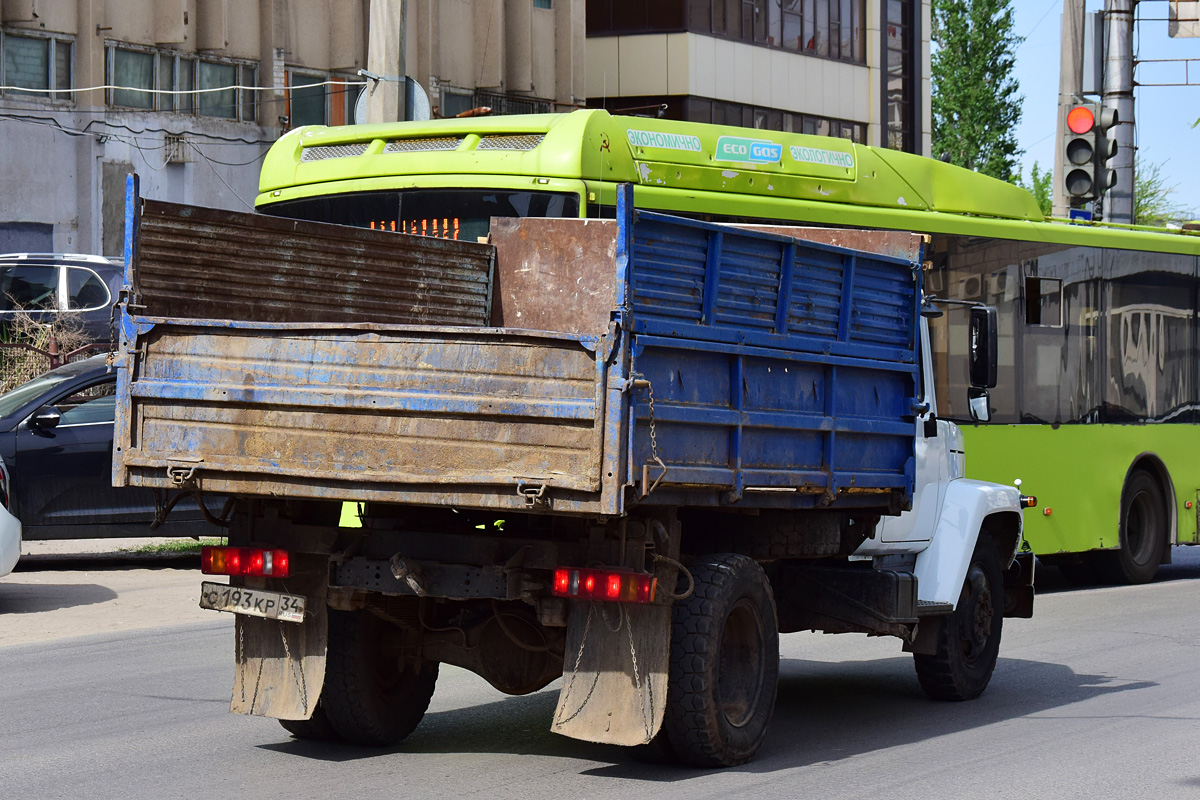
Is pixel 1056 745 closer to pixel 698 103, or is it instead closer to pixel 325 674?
pixel 325 674

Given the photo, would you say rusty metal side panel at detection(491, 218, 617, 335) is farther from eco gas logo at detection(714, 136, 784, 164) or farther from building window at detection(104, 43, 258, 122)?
building window at detection(104, 43, 258, 122)

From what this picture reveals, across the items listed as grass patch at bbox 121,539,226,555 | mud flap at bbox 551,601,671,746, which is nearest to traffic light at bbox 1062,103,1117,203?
grass patch at bbox 121,539,226,555

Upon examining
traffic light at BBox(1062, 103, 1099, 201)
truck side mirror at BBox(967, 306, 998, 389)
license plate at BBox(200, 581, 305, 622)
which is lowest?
license plate at BBox(200, 581, 305, 622)

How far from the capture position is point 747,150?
12.6m

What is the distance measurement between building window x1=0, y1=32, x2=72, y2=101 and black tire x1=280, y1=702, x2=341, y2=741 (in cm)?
2130

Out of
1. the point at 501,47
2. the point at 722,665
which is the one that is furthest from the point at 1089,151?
the point at 501,47

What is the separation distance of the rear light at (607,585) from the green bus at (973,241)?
11.5ft

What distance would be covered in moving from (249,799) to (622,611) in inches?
65.3

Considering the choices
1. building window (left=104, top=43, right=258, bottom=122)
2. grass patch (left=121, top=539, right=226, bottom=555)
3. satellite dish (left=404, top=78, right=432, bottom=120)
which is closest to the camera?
grass patch (left=121, top=539, right=226, bottom=555)

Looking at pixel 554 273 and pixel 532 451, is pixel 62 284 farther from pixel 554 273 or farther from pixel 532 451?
pixel 532 451

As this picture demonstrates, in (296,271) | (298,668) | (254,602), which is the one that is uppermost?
(296,271)

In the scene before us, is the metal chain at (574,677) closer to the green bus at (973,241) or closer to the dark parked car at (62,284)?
the green bus at (973,241)

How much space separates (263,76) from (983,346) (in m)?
22.9

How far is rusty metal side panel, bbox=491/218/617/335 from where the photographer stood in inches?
322
